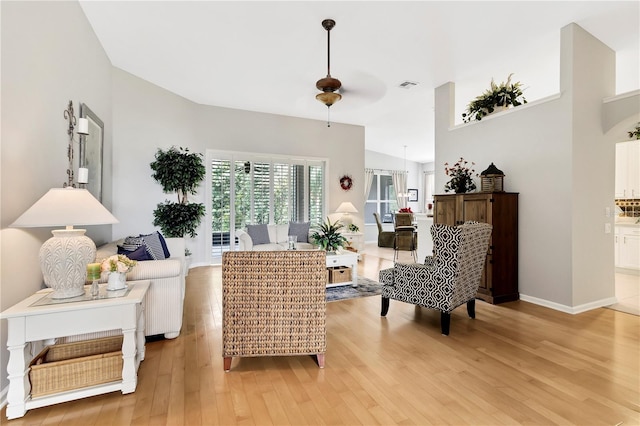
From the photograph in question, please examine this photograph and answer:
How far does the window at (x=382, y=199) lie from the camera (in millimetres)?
10320

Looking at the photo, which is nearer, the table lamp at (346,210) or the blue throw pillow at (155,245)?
the blue throw pillow at (155,245)

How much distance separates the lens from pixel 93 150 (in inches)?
147

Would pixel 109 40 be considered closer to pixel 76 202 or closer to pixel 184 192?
pixel 184 192

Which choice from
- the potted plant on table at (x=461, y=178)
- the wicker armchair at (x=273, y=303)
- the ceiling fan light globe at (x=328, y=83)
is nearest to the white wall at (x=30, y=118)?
the wicker armchair at (x=273, y=303)

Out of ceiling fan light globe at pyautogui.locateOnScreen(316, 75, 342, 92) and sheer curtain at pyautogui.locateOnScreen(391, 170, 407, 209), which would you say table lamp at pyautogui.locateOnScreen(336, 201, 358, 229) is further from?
ceiling fan light globe at pyautogui.locateOnScreen(316, 75, 342, 92)

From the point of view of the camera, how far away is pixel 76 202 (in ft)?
6.71

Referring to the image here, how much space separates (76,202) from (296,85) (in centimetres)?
410

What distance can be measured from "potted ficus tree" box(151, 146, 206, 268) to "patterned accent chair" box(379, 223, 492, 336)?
3.58 m

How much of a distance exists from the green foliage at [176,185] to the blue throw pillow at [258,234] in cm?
94

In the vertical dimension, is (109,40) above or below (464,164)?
above

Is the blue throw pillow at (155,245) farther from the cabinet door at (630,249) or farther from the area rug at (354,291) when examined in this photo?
the cabinet door at (630,249)

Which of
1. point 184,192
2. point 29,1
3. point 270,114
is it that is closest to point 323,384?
point 29,1

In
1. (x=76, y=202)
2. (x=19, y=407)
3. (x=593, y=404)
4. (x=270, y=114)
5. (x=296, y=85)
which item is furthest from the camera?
(x=270, y=114)

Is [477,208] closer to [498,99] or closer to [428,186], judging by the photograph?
[498,99]
